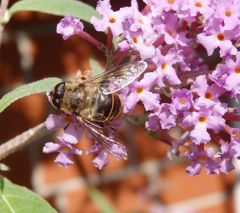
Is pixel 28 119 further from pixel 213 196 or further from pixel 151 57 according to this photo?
pixel 151 57

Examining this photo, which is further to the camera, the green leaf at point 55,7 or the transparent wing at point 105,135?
the green leaf at point 55,7

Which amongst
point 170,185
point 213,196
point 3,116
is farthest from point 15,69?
point 213,196

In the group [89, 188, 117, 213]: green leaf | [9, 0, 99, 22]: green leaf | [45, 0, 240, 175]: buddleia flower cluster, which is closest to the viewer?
[45, 0, 240, 175]: buddleia flower cluster

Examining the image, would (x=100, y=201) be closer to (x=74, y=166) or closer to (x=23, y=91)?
(x=74, y=166)

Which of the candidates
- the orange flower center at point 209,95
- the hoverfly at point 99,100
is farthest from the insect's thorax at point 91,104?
the orange flower center at point 209,95

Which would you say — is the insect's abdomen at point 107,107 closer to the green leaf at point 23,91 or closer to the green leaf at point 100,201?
the green leaf at point 23,91

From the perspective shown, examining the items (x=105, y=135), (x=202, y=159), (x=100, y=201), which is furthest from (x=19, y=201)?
(x=100, y=201)

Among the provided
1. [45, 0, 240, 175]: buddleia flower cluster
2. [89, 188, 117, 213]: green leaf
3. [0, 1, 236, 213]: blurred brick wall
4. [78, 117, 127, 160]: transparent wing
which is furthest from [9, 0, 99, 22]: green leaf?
[89, 188, 117, 213]: green leaf

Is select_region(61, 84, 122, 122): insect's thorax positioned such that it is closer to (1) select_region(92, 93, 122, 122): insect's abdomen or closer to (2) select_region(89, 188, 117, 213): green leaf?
(1) select_region(92, 93, 122, 122): insect's abdomen
